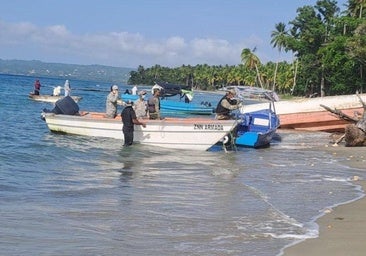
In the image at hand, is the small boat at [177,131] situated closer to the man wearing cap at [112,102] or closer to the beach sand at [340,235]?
the man wearing cap at [112,102]

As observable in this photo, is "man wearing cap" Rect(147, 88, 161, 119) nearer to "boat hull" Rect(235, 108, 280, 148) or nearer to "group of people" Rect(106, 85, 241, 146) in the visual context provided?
"group of people" Rect(106, 85, 241, 146)

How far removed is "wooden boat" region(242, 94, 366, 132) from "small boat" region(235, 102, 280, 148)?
4.18m

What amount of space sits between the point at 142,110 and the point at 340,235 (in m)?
11.6

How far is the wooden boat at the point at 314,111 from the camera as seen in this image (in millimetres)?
25062

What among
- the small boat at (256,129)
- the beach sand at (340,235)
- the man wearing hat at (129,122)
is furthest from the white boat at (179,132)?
the beach sand at (340,235)

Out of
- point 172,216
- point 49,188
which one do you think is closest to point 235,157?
point 49,188

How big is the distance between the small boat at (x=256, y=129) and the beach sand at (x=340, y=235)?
30.6ft

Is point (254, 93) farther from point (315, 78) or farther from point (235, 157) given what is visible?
point (315, 78)

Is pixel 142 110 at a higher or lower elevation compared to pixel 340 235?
higher

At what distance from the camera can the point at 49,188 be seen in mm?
9984

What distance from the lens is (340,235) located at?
671 centimetres

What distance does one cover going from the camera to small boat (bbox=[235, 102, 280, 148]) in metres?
18.8

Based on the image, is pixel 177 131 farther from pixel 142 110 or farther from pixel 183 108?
pixel 183 108

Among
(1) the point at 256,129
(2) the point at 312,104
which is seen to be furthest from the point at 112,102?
(2) the point at 312,104
